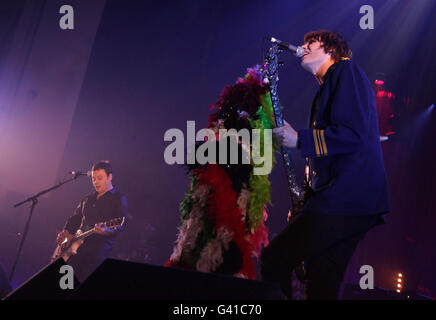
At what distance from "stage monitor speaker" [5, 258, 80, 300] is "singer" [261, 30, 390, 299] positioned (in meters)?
1.13

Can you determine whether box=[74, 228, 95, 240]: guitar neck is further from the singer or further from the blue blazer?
the blue blazer

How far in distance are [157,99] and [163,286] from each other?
6.67 metres

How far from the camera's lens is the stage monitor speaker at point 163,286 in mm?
1131

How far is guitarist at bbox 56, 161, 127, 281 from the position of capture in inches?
181

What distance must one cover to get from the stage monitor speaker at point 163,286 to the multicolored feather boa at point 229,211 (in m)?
0.68

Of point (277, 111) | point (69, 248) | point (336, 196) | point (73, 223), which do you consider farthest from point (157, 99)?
point (336, 196)

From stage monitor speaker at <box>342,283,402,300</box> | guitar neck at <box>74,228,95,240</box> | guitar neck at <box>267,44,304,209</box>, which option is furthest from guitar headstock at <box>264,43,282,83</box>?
guitar neck at <box>74,228,95,240</box>

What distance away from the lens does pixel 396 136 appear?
7.70m

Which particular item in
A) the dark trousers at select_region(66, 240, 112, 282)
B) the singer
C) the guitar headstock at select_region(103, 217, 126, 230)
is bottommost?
the dark trousers at select_region(66, 240, 112, 282)

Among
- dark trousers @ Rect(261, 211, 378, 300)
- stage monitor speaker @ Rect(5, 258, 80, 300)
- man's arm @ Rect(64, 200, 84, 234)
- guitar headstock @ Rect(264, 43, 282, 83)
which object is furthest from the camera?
man's arm @ Rect(64, 200, 84, 234)

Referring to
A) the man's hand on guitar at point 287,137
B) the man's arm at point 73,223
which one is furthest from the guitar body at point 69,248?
the man's hand on guitar at point 287,137

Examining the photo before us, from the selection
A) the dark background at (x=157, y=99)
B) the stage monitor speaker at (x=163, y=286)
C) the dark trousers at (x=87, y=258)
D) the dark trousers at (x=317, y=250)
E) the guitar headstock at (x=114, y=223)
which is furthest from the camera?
the dark background at (x=157, y=99)

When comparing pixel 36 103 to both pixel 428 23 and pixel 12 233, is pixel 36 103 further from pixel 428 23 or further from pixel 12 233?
pixel 428 23

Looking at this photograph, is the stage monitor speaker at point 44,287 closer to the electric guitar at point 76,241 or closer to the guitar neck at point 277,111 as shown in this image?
the guitar neck at point 277,111
